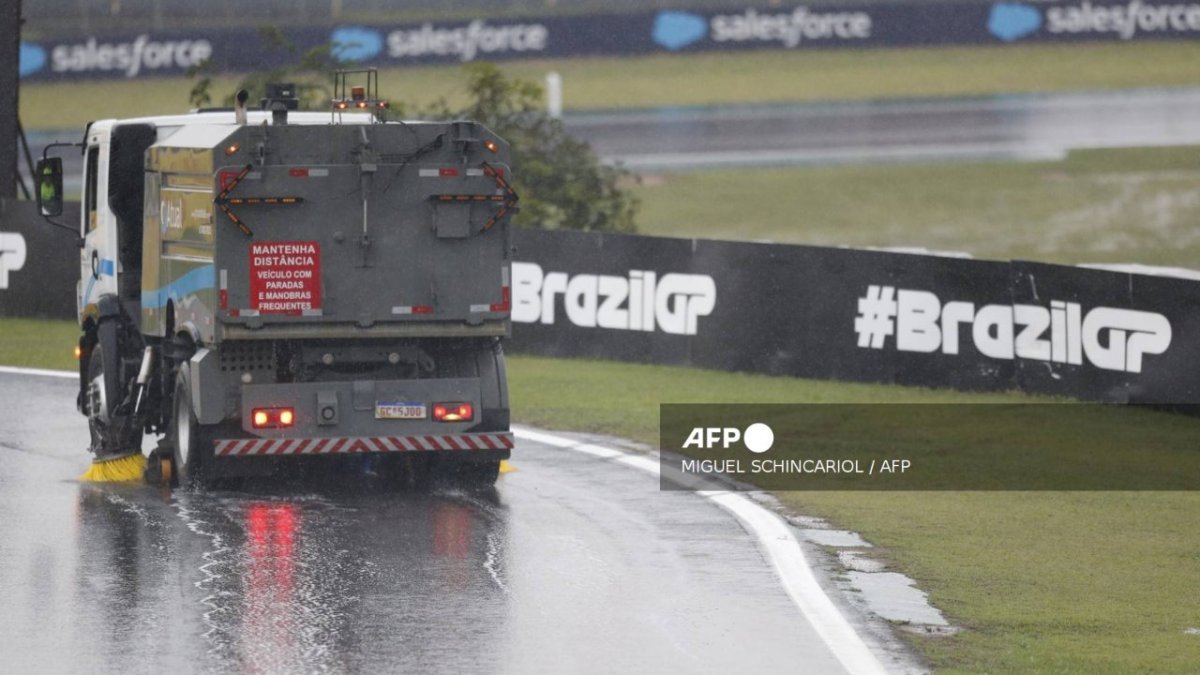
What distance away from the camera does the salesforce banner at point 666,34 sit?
4338 cm

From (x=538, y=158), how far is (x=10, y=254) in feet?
25.5

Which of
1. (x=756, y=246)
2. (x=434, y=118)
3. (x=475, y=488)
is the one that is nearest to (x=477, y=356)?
(x=475, y=488)

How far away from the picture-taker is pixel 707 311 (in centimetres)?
2347

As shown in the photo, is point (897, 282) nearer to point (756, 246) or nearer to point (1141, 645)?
point (756, 246)

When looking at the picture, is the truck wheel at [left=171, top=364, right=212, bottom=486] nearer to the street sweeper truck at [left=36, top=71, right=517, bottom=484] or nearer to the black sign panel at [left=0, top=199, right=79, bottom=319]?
the street sweeper truck at [left=36, top=71, right=517, bottom=484]

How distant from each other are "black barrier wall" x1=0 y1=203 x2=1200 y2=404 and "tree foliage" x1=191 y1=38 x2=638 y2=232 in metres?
3.87

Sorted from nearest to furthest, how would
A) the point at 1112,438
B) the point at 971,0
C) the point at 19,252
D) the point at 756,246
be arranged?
the point at 1112,438 < the point at 756,246 < the point at 19,252 < the point at 971,0

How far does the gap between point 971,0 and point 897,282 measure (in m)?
24.8

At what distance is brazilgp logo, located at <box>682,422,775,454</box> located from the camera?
17.9 metres

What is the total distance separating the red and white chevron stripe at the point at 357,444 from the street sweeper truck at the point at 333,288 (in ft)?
0.05

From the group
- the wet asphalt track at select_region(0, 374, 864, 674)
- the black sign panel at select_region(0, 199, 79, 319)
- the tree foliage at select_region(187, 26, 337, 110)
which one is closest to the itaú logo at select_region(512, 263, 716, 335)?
the tree foliage at select_region(187, 26, 337, 110)

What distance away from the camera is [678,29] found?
4562 centimetres

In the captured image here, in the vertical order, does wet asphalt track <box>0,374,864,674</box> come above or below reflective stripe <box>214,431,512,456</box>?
below

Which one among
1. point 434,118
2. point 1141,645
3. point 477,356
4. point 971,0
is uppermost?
point 971,0
